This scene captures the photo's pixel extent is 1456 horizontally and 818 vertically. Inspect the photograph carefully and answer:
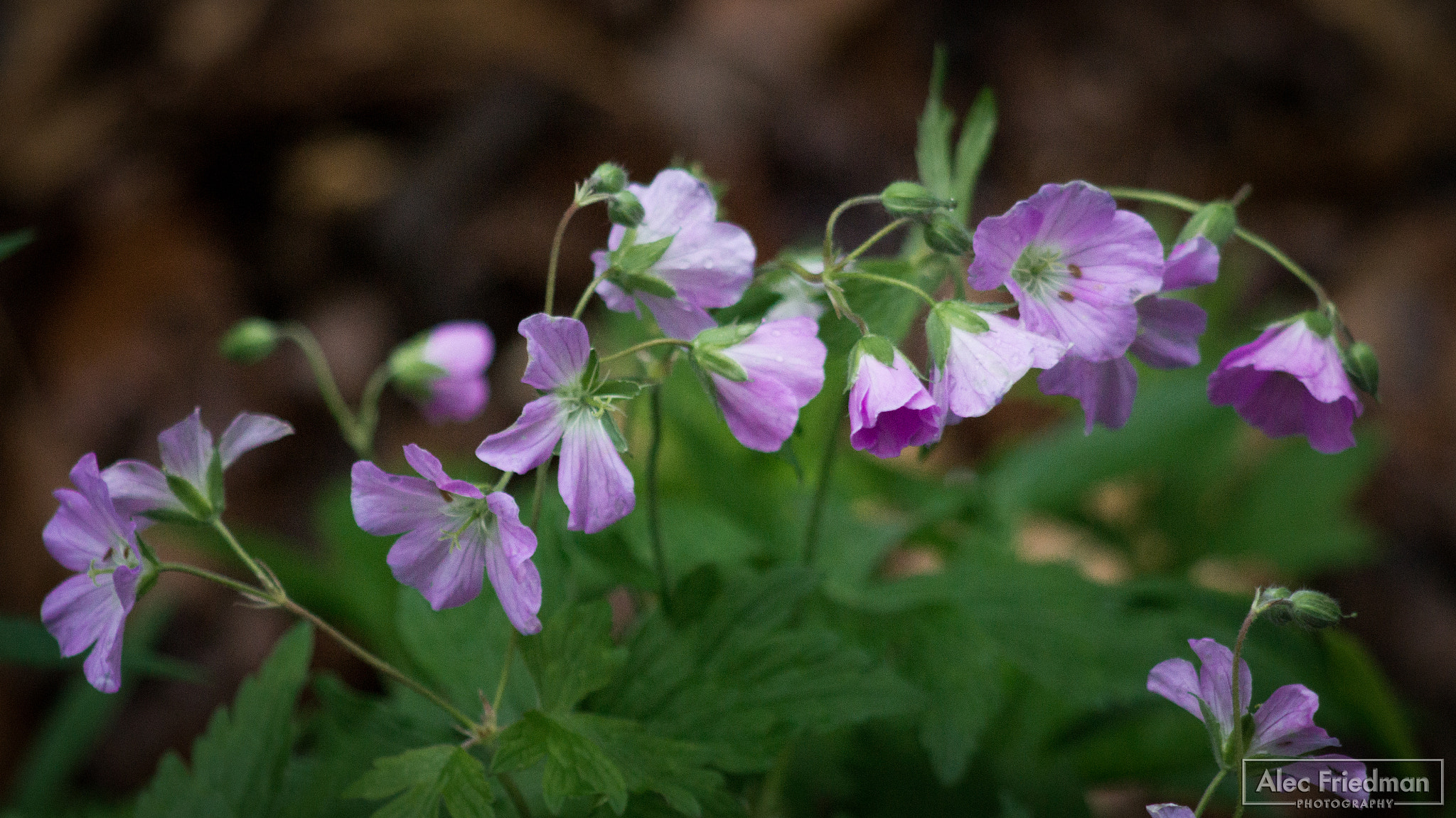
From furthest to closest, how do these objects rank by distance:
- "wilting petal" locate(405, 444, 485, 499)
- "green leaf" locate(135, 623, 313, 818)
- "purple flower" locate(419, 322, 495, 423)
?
1. "purple flower" locate(419, 322, 495, 423)
2. "green leaf" locate(135, 623, 313, 818)
3. "wilting petal" locate(405, 444, 485, 499)

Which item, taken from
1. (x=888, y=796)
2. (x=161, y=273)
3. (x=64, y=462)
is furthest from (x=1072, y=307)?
(x=161, y=273)

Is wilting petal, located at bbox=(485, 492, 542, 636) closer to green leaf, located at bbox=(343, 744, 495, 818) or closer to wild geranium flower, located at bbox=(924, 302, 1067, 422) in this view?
green leaf, located at bbox=(343, 744, 495, 818)

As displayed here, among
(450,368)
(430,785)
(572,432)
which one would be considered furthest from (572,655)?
(450,368)

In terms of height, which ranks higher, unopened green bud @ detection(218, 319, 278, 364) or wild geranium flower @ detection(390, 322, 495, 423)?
unopened green bud @ detection(218, 319, 278, 364)

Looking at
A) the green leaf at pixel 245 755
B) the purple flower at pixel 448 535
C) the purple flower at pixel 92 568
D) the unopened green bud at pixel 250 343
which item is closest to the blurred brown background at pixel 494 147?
the unopened green bud at pixel 250 343

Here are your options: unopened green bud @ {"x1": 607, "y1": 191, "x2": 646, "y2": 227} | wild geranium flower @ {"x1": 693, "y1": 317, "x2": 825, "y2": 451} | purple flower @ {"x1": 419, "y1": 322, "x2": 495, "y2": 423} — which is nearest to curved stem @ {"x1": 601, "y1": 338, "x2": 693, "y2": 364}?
wild geranium flower @ {"x1": 693, "y1": 317, "x2": 825, "y2": 451}

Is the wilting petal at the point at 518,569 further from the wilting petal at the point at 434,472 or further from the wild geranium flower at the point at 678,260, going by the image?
the wild geranium flower at the point at 678,260

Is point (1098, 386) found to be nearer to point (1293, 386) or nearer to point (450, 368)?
point (1293, 386)
